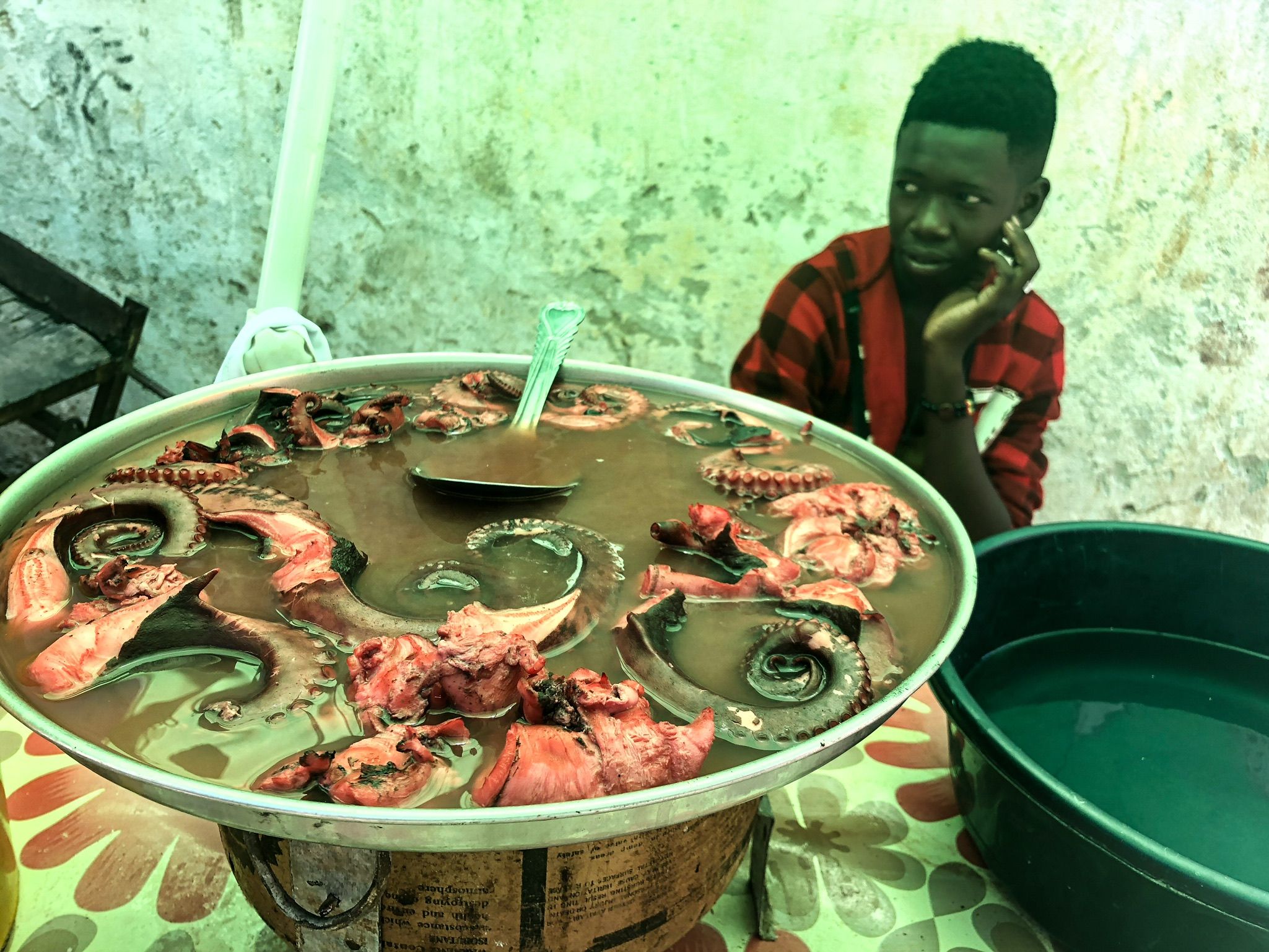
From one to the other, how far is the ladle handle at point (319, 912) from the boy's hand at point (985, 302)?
9.83 ft

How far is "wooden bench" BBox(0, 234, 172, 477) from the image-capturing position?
140 inches

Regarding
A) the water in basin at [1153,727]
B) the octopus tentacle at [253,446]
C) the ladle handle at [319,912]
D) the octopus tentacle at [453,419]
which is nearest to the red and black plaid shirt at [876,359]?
the water in basin at [1153,727]

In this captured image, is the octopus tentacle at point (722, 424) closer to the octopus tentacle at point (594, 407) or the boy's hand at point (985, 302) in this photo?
the octopus tentacle at point (594, 407)

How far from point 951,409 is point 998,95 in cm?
116

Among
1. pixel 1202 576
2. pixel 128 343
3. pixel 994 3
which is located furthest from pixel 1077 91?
pixel 128 343

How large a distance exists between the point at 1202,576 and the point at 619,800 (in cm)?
229

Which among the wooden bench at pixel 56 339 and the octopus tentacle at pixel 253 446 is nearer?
the octopus tentacle at pixel 253 446

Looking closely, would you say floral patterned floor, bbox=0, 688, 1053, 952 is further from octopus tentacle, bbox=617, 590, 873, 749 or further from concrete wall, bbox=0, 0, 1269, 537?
concrete wall, bbox=0, 0, 1269, 537

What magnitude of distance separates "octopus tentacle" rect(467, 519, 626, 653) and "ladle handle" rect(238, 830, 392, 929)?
45cm

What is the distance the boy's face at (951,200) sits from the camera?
344 centimetres

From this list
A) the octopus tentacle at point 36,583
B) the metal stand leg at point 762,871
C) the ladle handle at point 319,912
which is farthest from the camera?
the metal stand leg at point 762,871

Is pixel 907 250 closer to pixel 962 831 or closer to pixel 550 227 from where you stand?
pixel 550 227

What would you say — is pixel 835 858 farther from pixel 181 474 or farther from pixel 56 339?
pixel 56 339

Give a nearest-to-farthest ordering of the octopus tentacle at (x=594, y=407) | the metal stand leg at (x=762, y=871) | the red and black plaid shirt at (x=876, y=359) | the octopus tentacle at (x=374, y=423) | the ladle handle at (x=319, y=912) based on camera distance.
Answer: the ladle handle at (x=319, y=912) → the metal stand leg at (x=762, y=871) → the octopus tentacle at (x=374, y=423) → the octopus tentacle at (x=594, y=407) → the red and black plaid shirt at (x=876, y=359)
